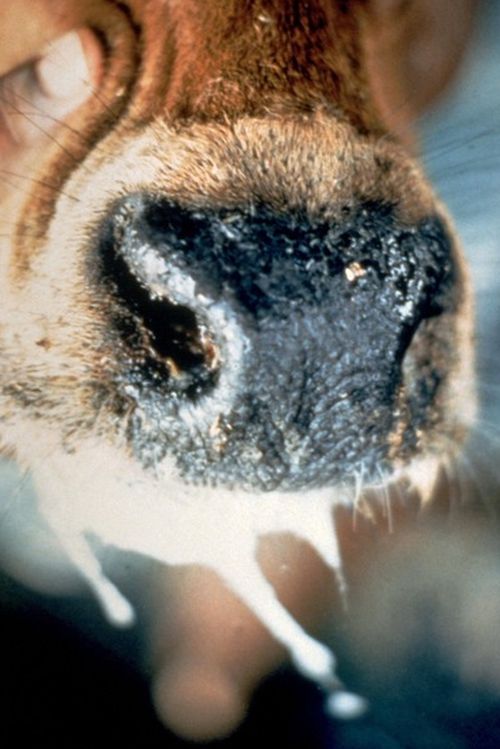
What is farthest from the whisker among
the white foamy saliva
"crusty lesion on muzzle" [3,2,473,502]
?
the white foamy saliva

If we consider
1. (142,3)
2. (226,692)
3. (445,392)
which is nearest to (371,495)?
(445,392)

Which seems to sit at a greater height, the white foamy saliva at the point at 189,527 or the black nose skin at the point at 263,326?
the black nose skin at the point at 263,326

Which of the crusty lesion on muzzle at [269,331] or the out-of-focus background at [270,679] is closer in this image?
the crusty lesion on muzzle at [269,331]

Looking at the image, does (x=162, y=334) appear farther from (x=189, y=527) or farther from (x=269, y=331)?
(x=189, y=527)

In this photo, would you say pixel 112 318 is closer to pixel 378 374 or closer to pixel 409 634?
pixel 378 374

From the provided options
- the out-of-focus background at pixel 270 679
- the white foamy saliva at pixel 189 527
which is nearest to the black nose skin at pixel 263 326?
the white foamy saliva at pixel 189 527

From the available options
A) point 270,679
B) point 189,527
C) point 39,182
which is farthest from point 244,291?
point 270,679

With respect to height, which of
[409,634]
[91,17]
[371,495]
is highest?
[91,17]

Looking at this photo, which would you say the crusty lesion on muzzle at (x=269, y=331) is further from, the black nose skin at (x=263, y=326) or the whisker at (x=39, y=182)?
the whisker at (x=39, y=182)
